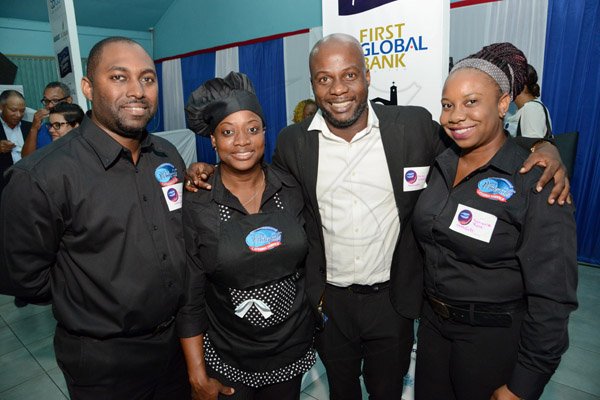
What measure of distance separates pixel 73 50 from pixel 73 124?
818 millimetres

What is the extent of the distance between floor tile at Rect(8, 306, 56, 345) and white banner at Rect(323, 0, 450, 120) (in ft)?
10.8

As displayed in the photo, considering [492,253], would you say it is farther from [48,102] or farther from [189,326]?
[48,102]

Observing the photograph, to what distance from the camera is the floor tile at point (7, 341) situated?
10.3 ft

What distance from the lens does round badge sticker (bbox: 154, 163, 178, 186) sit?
153cm

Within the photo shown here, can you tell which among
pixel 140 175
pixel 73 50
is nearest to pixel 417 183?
pixel 140 175

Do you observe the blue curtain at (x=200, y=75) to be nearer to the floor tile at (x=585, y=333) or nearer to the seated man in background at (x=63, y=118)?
the seated man in background at (x=63, y=118)

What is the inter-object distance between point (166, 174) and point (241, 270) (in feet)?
1.60

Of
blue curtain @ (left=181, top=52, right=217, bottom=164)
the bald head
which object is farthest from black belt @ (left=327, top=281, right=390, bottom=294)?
blue curtain @ (left=181, top=52, right=217, bottom=164)

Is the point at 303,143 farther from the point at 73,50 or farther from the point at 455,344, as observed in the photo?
the point at 73,50

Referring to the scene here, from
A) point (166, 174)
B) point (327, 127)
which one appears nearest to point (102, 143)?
point (166, 174)

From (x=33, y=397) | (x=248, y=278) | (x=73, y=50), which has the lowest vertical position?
(x=33, y=397)

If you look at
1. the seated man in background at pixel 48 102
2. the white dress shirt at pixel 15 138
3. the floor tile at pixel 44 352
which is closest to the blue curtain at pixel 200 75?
the white dress shirt at pixel 15 138

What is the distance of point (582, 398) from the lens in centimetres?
237

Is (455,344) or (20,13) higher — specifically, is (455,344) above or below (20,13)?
below
